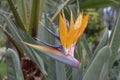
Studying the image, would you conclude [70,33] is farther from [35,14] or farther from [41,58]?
[35,14]

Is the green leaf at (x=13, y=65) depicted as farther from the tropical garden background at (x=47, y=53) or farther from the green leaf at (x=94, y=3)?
the green leaf at (x=94, y=3)

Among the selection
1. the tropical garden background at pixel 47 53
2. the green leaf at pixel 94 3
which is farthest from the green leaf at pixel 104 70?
the green leaf at pixel 94 3

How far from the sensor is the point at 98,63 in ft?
1.72

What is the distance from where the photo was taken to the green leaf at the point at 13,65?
63 centimetres

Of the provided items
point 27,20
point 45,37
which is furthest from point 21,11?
point 45,37

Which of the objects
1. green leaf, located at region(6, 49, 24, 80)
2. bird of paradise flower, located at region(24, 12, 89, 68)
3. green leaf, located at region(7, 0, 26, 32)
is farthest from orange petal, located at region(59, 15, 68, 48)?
green leaf, located at region(7, 0, 26, 32)

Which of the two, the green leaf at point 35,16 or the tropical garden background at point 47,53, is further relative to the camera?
the green leaf at point 35,16

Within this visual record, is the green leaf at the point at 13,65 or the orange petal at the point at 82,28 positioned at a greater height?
the orange petal at the point at 82,28

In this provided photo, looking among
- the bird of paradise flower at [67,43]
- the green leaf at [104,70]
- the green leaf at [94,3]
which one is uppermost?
the bird of paradise flower at [67,43]

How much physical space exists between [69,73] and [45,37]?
140 mm

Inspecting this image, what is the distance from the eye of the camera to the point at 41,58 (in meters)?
0.78

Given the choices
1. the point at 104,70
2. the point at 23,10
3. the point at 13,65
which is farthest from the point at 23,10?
the point at 104,70

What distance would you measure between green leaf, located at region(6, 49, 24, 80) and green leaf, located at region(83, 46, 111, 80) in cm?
16

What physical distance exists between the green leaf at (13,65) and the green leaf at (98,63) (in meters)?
0.16
